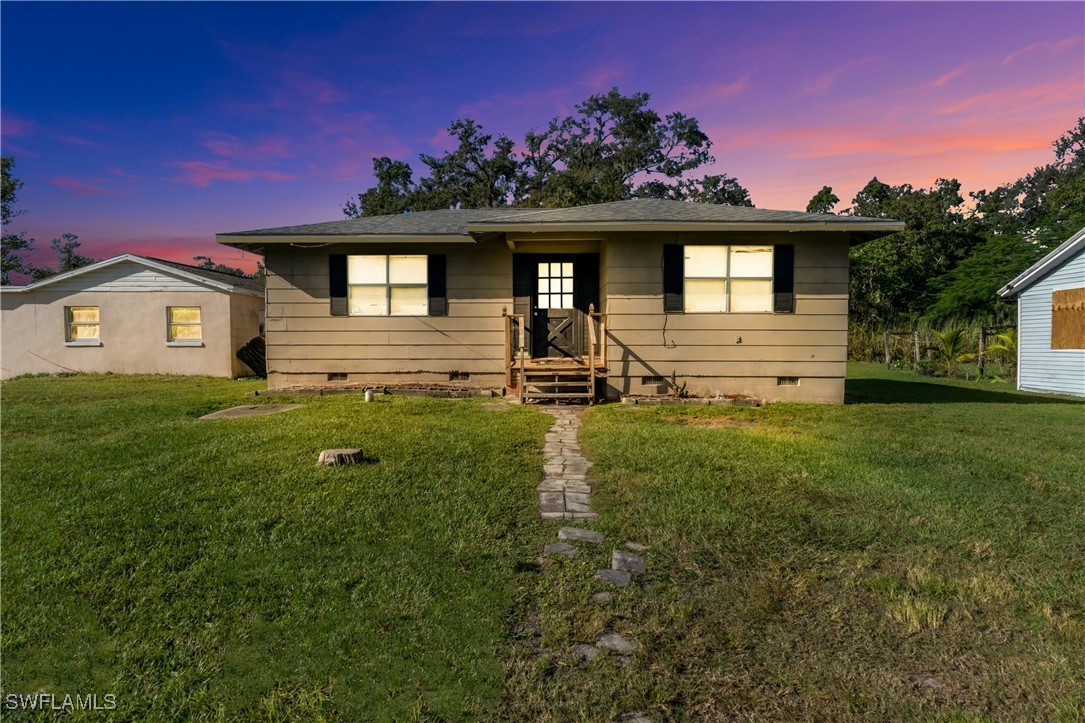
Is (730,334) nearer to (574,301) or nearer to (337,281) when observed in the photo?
(574,301)

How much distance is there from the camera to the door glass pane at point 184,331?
551 inches

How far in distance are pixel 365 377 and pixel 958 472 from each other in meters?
8.76

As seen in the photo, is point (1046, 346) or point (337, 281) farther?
point (1046, 346)

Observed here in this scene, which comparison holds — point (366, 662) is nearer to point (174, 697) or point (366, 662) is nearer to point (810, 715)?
point (174, 697)

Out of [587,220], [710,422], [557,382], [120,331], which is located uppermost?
[587,220]

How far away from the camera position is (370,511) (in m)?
3.32

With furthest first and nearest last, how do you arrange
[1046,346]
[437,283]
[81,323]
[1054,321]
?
[81,323], [1046,346], [1054,321], [437,283]

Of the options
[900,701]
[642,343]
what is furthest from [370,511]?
[642,343]

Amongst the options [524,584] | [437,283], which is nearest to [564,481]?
[524,584]

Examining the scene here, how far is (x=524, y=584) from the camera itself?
247cm

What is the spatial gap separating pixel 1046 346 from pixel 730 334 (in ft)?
29.9

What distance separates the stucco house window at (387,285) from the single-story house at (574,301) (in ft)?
0.08

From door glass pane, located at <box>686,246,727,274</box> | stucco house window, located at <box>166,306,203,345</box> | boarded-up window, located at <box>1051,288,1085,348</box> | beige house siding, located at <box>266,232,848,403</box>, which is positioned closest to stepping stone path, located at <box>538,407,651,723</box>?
beige house siding, located at <box>266,232,848,403</box>

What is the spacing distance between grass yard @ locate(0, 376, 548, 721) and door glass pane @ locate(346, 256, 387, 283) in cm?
481
